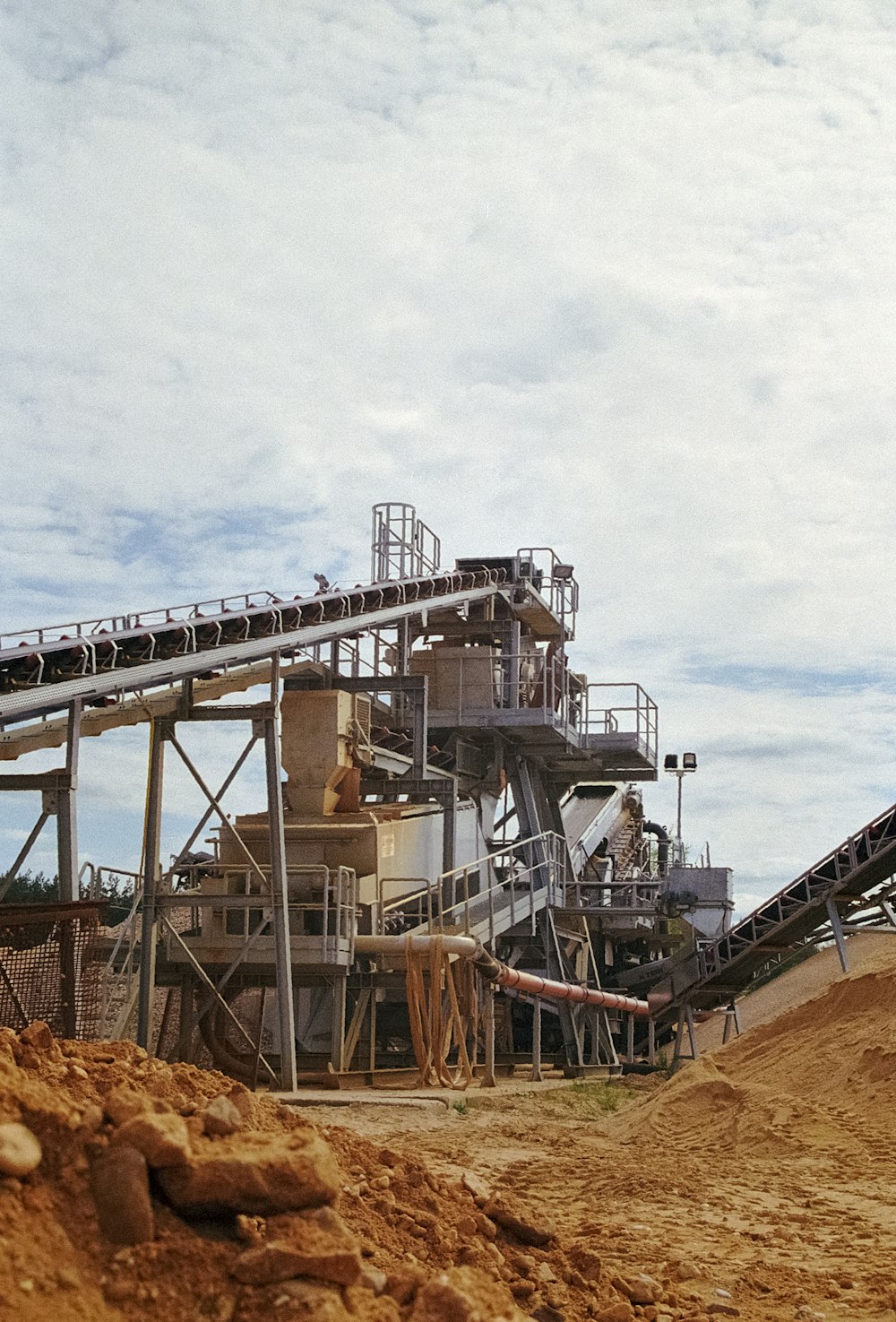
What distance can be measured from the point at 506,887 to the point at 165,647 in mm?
12804

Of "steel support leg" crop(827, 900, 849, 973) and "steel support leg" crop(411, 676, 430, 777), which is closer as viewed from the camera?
"steel support leg" crop(411, 676, 430, 777)

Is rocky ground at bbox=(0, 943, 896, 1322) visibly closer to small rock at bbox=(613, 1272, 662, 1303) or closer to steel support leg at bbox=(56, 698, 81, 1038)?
small rock at bbox=(613, 1272, 662, 1303)

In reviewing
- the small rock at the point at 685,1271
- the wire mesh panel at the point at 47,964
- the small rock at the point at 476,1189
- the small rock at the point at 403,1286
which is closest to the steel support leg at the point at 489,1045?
the wire mesh panel at the point at 47,964

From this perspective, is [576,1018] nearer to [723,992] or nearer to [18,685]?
[723,992]

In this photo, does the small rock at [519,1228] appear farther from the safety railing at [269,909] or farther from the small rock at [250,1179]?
the safety railing at [269,909]

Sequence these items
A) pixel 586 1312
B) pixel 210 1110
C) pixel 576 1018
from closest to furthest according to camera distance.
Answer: pixel 210 1110
pixel 586 1312
pixel 576 1018

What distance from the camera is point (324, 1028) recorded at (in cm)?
2556

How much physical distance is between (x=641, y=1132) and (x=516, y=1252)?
8.60 metres

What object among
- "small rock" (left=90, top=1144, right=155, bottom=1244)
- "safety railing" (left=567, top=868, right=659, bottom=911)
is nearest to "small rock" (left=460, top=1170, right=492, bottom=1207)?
"small rock" (left=90, top=1144, right=155, bottom=1244)

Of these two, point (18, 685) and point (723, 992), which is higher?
point (18, 685)

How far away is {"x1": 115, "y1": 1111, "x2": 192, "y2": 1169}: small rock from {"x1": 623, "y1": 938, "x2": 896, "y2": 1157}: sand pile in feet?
30.4

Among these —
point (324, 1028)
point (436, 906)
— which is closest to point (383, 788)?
point (436, 906)

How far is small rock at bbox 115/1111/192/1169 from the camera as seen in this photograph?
4883 mm

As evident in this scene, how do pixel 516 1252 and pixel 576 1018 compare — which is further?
pixel 576 1018
